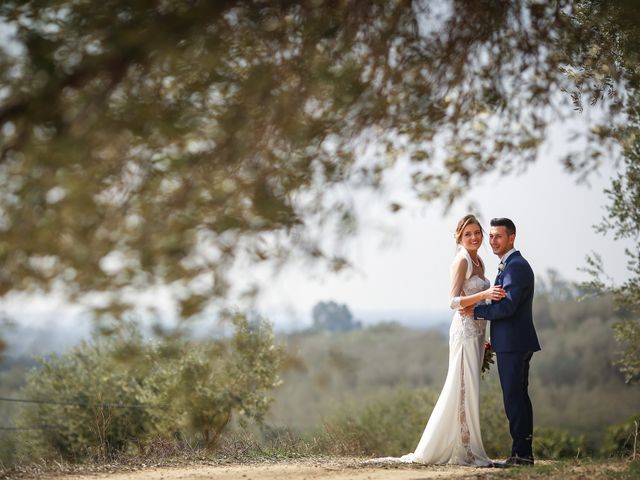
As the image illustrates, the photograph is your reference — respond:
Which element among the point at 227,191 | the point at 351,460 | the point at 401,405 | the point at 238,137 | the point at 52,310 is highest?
the point at 238,137

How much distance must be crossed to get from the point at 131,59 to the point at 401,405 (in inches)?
1394

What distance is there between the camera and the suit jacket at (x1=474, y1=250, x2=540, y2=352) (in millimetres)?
7719

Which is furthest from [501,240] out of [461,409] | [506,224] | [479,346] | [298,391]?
[298,391]

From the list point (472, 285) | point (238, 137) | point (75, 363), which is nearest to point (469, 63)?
point (472, 285)

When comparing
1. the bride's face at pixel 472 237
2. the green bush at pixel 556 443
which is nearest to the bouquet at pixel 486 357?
the bride's face at pixel 472 237

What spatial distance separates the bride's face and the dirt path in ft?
6.86

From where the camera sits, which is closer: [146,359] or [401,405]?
[146,359]

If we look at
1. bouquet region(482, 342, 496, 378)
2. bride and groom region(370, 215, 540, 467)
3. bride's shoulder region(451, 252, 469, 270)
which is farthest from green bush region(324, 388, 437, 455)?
bride's shoulder region(451, 252, 469, 270)

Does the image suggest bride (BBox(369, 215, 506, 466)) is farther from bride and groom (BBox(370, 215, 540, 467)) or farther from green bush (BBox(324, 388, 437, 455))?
green bush (BBox(324, 388, 437, 455))

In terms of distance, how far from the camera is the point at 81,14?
5793 millimetres

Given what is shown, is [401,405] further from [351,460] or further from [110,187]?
[110,187]

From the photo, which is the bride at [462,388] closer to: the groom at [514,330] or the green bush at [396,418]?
the groom at [514,330]

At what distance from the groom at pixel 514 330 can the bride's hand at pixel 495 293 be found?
0.04 metres

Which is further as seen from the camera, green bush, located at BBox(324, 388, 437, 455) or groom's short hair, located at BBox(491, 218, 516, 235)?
green bush, located at BBox(324, 388, 437, 455)
